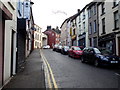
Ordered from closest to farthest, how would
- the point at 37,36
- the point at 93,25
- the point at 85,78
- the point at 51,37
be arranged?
1. the point at 85,78
2. the point at 93,25
3. the point at 37,36
4. the point at 51,37

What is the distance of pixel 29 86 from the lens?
19.1 feet

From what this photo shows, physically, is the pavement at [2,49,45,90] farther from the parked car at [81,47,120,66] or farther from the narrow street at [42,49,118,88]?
the parked car at [81,47,120,66]

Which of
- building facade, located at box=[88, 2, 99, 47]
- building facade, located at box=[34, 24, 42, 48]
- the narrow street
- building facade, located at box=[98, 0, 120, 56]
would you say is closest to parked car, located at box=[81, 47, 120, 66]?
the narrow street

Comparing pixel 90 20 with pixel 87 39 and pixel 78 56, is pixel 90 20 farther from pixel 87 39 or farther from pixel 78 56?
pixel 78 56

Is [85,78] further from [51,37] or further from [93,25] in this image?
[51,37]

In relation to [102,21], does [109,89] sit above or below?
below

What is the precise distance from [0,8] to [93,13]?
2178 centimetres

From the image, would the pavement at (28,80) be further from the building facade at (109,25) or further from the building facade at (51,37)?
the building facade at (51,37)

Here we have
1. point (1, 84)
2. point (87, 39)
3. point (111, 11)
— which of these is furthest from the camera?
point (87, 39)

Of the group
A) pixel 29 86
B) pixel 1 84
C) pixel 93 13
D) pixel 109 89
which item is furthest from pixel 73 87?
pixel 93 13

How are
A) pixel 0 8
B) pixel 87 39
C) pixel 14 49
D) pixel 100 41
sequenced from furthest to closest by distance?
pixel 87 39 → pixel 100 41 → pixel 14 49 → pixel 0 8

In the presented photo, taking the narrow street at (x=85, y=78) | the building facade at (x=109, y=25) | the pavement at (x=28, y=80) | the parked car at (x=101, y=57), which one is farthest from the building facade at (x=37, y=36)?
the pavement at (x=28, y=80)

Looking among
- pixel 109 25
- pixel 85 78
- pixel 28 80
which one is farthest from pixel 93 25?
pixel 28 80

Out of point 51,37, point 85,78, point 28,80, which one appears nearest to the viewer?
point 28,80
